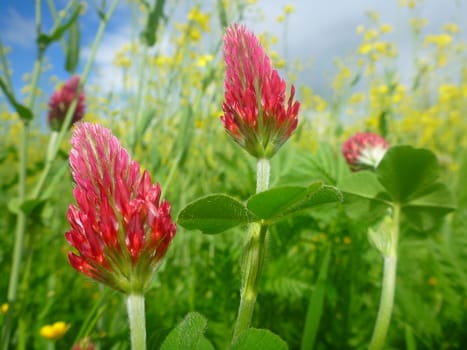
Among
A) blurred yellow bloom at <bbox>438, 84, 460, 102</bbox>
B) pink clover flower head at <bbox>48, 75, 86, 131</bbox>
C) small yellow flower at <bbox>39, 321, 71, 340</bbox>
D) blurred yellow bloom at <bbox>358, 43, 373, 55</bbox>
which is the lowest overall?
small yellow flower at <bbox>39, 321, 71, 340</bbox>

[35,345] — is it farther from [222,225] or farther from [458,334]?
[458,334]

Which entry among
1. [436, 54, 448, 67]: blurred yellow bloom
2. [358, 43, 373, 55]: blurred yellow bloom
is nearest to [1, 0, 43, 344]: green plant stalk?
[358, 43, 373, 55]: blurred yellow bloom

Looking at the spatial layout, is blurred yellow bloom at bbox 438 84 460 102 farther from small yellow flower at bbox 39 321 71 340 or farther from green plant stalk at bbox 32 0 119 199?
small yellow flower at bbox 39 321 71 340

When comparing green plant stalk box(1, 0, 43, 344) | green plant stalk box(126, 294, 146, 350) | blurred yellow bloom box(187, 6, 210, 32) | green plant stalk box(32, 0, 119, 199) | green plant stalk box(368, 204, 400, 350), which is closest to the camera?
green plant stalk box(126, 294, 146, 350)

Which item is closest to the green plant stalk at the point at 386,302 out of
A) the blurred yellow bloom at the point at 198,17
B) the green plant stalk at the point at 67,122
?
the green plant stalk at the point at 67,122

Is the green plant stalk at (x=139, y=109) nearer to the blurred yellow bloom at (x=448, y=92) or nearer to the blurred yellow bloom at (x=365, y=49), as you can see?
the blurred yellow bloom at (x=365, y=49)

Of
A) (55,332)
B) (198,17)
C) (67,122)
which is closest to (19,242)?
(55,332)

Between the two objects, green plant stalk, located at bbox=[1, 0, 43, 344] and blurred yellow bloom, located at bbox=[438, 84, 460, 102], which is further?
blurred yellow bloom, located at bbox=[438, 84, 460, 102]
